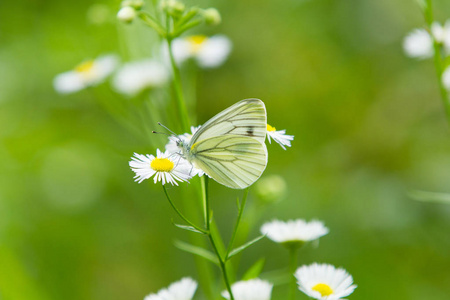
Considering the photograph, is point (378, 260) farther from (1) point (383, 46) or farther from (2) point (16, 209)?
(2) point (16, 209)

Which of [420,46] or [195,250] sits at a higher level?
[420,46]

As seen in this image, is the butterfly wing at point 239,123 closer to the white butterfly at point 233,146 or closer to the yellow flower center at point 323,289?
the white butterfly at point 233,146

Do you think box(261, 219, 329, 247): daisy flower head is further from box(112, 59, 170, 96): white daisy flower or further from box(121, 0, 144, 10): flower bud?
box(112, 59, 170, 96): white daisy flower

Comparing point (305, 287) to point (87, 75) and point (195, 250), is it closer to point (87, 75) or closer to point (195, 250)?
point (195, 250)

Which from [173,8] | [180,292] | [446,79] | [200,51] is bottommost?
[180,292]

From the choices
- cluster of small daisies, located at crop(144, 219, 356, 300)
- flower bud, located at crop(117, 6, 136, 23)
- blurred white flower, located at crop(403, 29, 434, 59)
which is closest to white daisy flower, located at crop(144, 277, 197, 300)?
cluster of small daisies, located at crop(144, 219, 356, 300)

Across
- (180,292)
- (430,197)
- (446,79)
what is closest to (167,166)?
(180,292)
